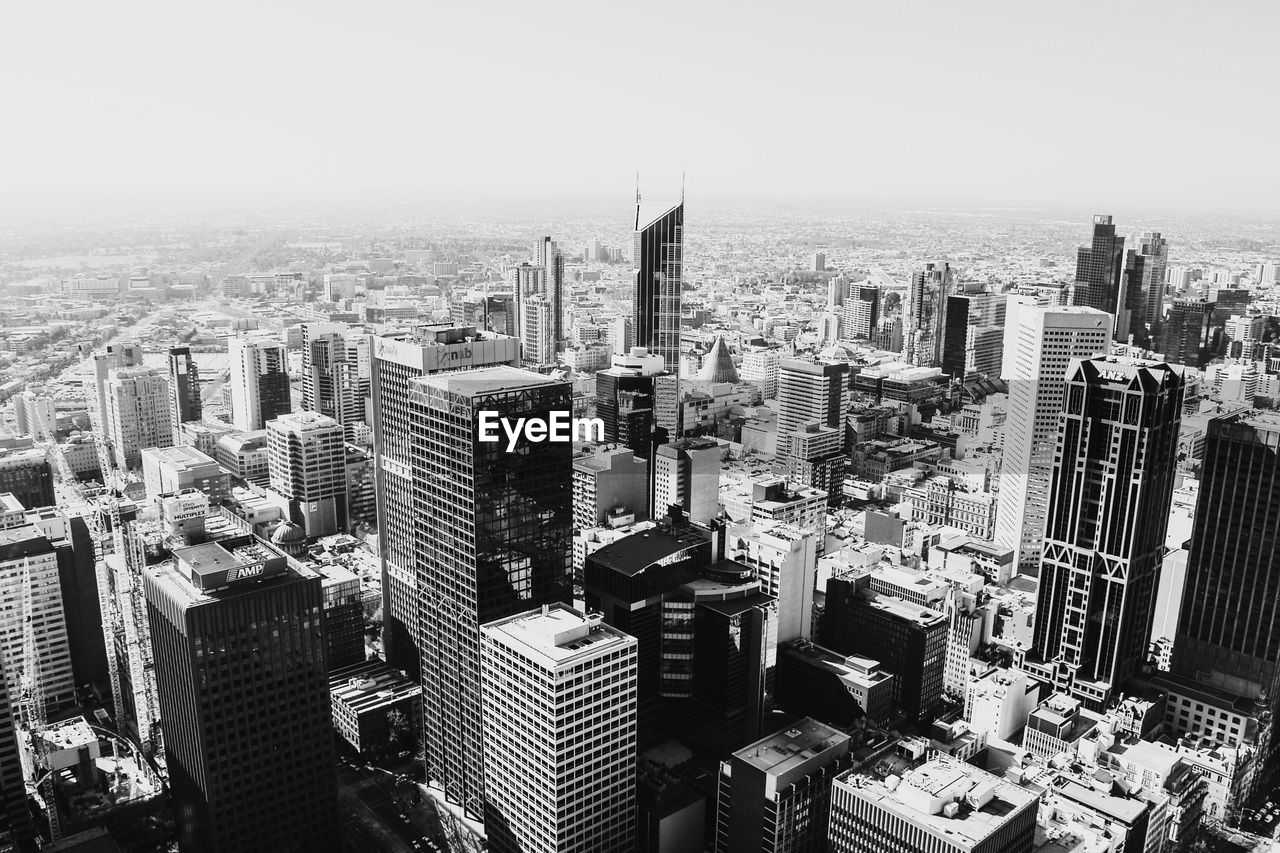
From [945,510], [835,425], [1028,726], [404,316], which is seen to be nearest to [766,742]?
[1028,726]

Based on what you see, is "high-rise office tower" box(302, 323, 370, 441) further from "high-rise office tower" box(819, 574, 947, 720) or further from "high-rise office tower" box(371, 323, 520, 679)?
"high-rise office tower" box(819, 574, 947, 720)

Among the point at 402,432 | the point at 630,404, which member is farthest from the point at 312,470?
the point at 402,432

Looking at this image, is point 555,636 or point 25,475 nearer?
point 555,636

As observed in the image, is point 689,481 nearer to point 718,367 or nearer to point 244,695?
point 244,695

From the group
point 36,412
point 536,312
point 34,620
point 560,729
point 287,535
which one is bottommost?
point 34,620

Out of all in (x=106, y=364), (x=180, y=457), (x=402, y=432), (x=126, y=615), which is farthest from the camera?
(x=106, y=364)

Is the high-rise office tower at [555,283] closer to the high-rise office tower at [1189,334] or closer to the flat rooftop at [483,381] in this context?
the high-rise office tower at [1189,334]

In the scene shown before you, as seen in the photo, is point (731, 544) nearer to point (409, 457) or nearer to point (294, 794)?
point (409, 457)
